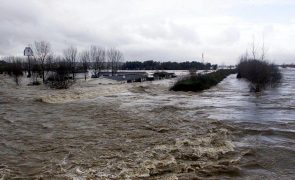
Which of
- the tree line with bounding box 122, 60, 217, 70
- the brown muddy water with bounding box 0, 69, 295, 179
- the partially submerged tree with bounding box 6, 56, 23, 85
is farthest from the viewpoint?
the tree line with bounding box 122, 60, 217, 70

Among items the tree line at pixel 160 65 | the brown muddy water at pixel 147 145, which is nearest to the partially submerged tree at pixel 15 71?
the brown muddy water at pixel 147 145

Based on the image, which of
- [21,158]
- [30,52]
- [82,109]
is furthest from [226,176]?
[30,52]

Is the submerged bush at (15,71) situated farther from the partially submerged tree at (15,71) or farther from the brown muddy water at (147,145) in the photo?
the brown muddy water at (147,145)

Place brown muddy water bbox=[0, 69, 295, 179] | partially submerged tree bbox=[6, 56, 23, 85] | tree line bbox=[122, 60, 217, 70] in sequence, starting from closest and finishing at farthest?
brown muddy water bbox=[0, 69, 295, 179]
partially submerged tree bbox=[6, 56, 23, 85]
tree line bbox=[122, 60, 217, 70]

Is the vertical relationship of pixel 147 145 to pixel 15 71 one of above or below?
below

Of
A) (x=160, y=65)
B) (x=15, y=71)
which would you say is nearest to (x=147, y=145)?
(x=15, y=71)

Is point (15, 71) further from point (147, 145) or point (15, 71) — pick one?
point (147, 145)

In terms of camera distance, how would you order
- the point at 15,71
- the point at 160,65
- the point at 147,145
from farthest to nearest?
the point at 160,65
the point at 15,71
the point at 147,145

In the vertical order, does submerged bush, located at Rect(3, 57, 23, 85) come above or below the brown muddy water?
above

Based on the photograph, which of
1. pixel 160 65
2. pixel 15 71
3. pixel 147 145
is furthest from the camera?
pixel 160 65

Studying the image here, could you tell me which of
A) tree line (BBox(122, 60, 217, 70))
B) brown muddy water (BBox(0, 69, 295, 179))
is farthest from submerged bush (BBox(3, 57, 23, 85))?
tree line (BBox(122, 60, 217, 70))

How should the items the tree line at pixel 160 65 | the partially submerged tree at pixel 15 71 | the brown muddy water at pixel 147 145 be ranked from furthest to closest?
1. the tree line at pixel 160 65
2. the partially submerged tree at pixel 15 71
3. the brown muddy water at pixel 147 145

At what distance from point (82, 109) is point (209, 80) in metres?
26.4

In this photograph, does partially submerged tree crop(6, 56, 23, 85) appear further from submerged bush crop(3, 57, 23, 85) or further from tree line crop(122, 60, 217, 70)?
tree line crop(122, 60, 217, 70)
